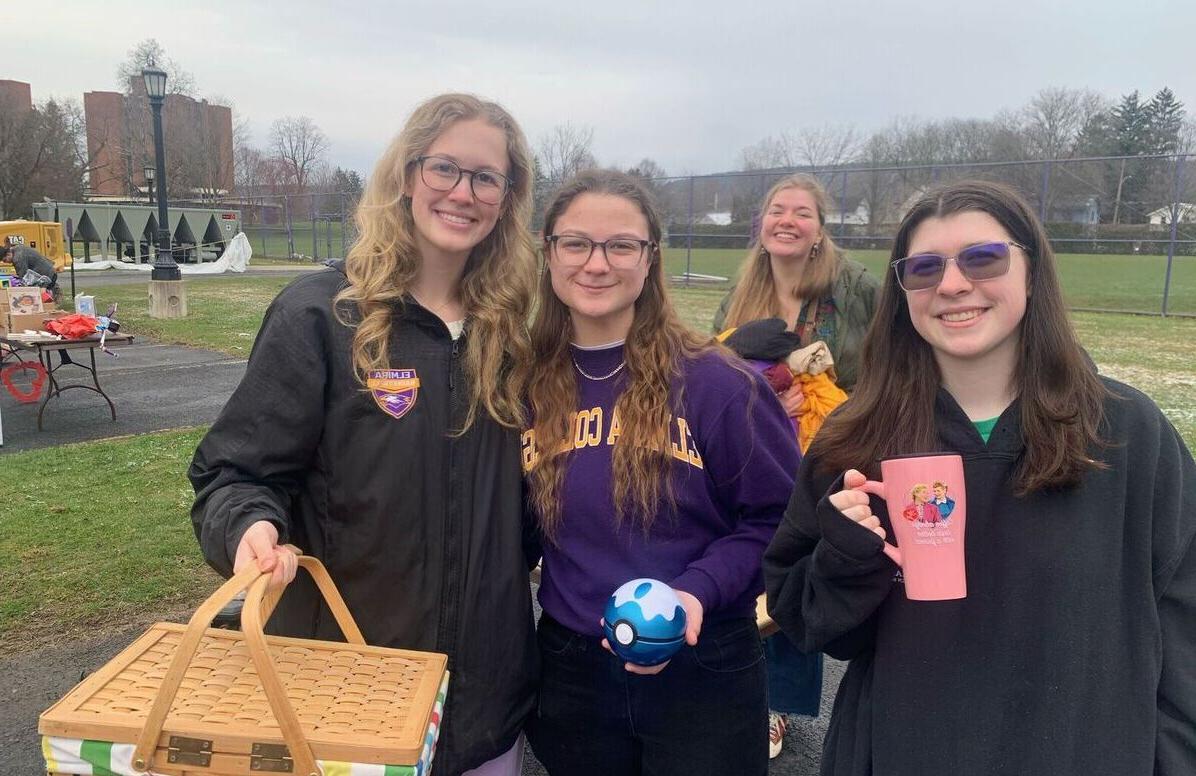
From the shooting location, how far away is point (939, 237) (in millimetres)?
1604

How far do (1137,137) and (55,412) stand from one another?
193ft

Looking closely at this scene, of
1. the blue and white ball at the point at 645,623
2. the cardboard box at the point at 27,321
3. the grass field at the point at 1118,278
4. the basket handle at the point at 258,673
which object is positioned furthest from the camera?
the grass field at the point at 1118,278

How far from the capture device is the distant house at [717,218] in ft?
97.9

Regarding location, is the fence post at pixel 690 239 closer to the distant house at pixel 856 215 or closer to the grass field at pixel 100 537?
the distant house at pixel 856 215

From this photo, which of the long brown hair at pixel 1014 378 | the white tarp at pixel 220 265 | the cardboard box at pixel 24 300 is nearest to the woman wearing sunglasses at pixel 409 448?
the long brown hair at pixel 1014 378

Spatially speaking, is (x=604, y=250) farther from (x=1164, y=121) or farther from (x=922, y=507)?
(x=1164, y=121)

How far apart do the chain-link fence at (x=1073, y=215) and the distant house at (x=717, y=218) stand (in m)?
0.06

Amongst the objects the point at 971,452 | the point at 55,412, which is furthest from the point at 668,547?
the point at 55,412

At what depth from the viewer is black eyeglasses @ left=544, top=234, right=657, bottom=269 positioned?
2025 millimetres

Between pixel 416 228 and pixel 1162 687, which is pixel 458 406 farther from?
pixel 1162 687

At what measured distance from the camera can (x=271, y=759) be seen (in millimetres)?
1412

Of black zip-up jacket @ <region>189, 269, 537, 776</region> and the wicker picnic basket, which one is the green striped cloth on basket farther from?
black zip-up jacket @ <region>189, 269, 537, 776</region>

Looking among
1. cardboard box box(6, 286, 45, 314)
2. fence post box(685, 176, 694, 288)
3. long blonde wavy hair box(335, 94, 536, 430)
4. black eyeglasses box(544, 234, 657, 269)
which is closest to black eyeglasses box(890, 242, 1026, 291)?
black eyeglasses box(544, 234, 657, 269)

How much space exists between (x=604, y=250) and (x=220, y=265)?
33.5 m
